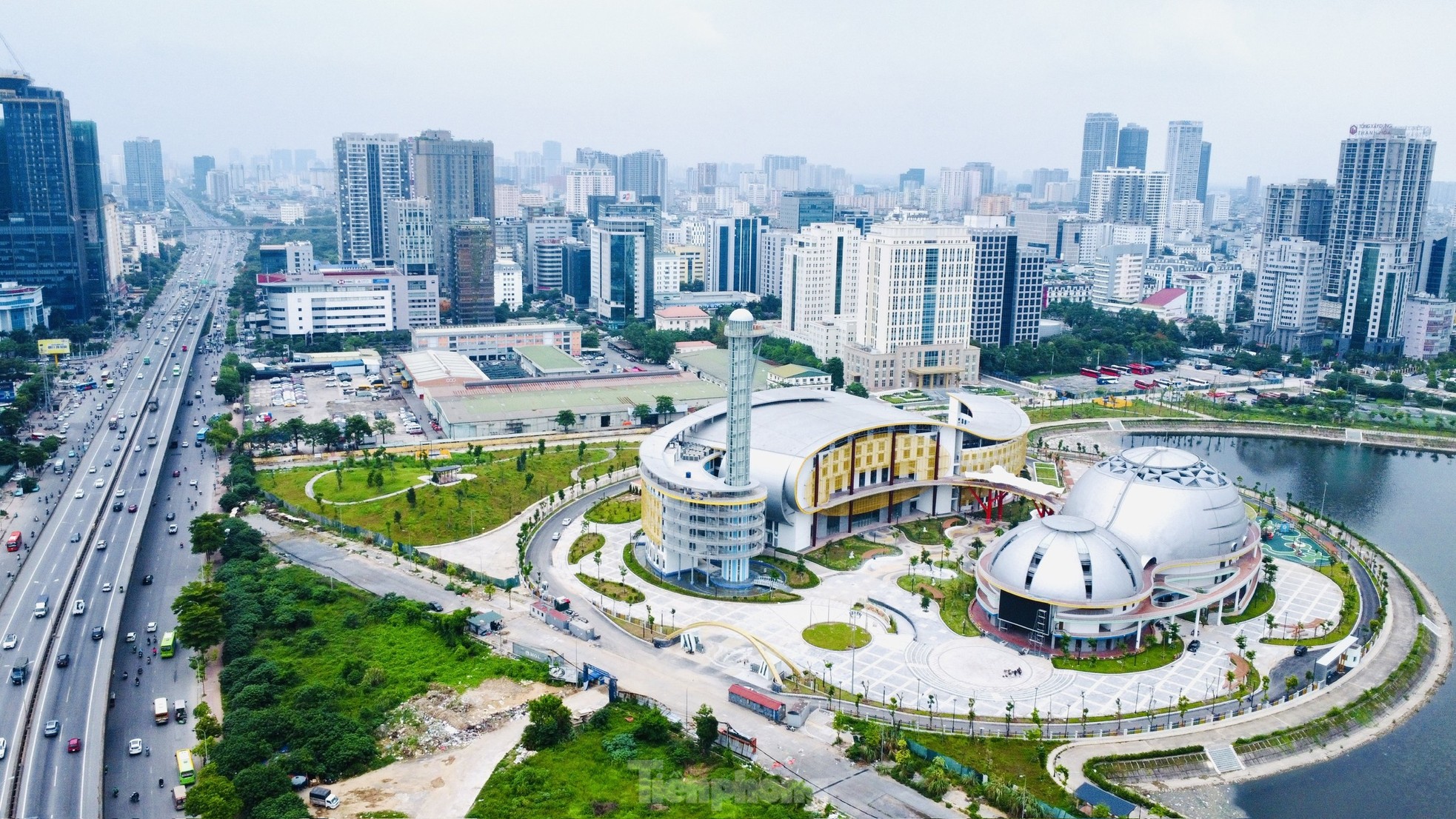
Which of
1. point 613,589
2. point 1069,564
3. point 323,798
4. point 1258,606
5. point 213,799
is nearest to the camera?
point 213,799

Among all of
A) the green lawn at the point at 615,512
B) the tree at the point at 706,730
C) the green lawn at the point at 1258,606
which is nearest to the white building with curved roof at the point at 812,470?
the green lawn at the point at 615,512

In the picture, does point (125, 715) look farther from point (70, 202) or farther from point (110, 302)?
point (110, 302)

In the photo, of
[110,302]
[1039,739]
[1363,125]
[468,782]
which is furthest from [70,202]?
[1363,125]

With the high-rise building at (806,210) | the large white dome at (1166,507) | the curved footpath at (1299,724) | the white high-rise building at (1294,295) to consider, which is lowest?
the curved footpath at (1299,724)

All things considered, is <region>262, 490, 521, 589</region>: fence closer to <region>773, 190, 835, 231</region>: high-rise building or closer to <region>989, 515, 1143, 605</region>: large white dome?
<region>989, 515, 1143, 605</region>: large white dome

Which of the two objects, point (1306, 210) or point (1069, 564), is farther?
point (1306, 210)

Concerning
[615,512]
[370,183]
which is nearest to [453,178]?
[370,183]

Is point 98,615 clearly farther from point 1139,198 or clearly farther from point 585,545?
point 1139,198

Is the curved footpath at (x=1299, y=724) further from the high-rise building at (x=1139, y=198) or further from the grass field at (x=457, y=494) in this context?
the high-rise building at (x=1139, y=198)
